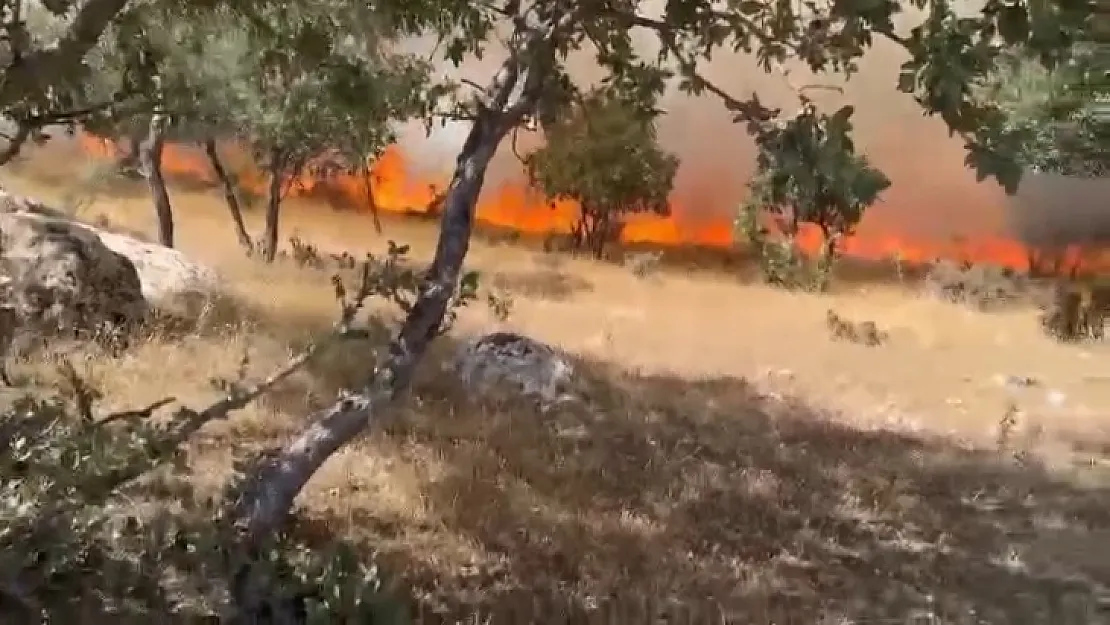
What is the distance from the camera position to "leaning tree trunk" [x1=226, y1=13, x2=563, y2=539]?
4574mm

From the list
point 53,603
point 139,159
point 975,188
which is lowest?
point 53,603

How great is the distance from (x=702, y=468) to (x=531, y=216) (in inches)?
301

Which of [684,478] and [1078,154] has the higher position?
[1078,154]

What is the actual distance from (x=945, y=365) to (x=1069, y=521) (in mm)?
4507

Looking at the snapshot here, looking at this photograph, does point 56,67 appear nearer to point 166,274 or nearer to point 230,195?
point 166,274

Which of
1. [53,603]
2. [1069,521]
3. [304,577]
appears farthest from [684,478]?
[53,603]

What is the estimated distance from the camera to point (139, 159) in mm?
13352

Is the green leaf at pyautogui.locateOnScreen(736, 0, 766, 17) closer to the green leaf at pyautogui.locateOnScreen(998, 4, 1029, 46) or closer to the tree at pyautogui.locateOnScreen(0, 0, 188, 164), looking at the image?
the green leaf at pyautogui.locateOnScreen(998, 4, 1029, 46)

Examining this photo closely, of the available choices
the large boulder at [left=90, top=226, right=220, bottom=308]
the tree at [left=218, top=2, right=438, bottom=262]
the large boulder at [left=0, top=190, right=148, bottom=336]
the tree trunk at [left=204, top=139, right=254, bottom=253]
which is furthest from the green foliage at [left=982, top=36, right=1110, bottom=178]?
the tree trunk at [left=204, top=139, right=254, bottom=253]

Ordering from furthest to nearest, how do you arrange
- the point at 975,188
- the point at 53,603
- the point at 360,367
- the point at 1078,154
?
the point at 975,188, the point at 1078,154, the point at 360,367, the point at 53,603

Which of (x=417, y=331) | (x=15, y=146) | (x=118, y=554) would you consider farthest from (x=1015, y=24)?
(x=118, y=554)

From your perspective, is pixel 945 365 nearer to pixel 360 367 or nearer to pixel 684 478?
pixel 684 478

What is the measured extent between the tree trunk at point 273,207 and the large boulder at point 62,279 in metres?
4.53

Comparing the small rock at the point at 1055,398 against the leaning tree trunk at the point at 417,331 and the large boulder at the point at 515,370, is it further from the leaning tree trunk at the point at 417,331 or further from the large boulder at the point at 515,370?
the leaning tree trunk at the point at 417,331
